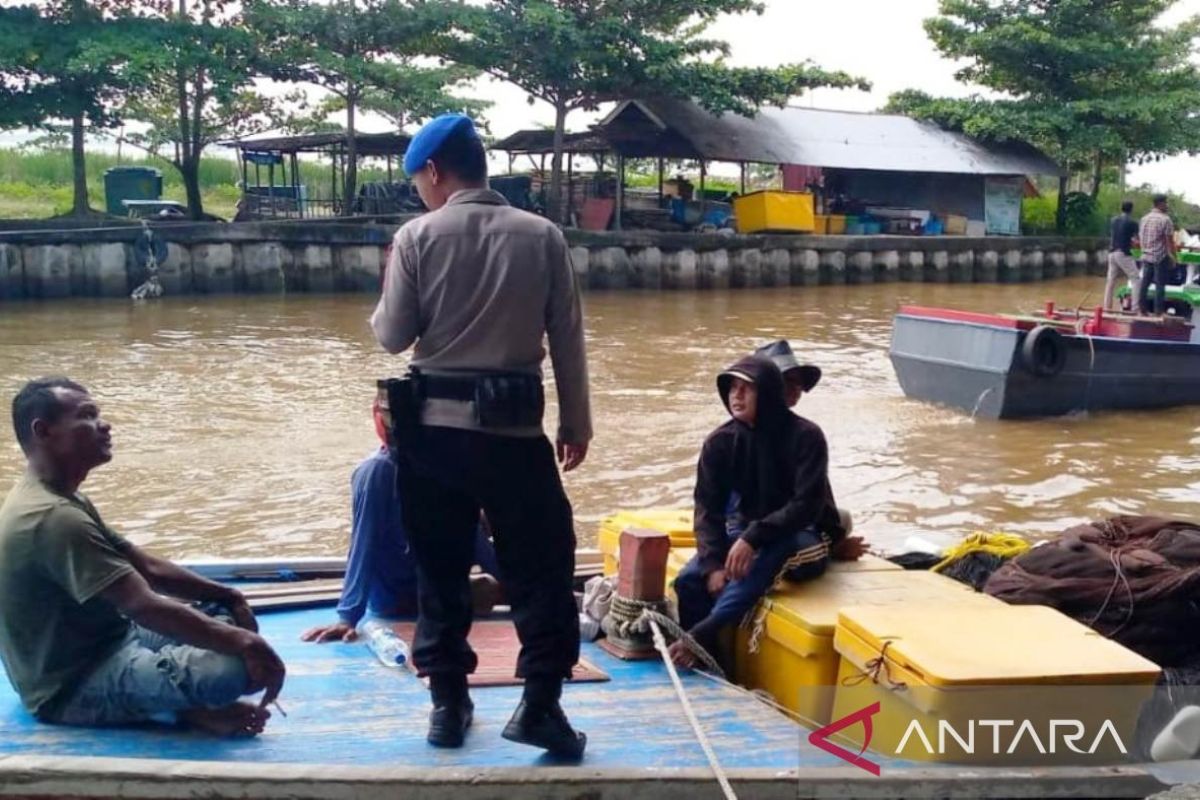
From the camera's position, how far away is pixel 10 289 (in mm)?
23156

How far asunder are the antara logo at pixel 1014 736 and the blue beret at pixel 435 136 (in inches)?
80.3

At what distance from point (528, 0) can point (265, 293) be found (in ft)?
28.2

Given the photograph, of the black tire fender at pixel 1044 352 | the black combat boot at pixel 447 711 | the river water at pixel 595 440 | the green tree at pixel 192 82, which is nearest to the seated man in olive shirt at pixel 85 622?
the black combat boot at pixel 447 711

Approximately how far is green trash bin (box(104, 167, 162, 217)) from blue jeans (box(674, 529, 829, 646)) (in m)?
27.7

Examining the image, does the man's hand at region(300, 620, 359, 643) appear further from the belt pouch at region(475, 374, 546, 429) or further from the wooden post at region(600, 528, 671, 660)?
the belt pouch at region(475, 374, 546, 429)

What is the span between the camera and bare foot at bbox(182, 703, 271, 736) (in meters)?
3.40

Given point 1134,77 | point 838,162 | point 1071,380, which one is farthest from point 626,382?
point 1134,77

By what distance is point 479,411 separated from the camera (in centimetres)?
322

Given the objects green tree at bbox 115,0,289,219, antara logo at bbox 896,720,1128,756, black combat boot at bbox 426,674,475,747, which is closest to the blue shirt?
black combat boot at bbox 426,674,475,747

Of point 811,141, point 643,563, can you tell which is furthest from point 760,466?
point 811,141

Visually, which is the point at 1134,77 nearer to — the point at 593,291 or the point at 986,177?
the point at 986,177

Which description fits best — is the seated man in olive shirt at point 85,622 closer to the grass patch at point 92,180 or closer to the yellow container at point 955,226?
the grass patch at point 92,180

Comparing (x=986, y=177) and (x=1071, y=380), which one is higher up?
(x=986, y=177)

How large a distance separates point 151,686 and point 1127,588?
10.3 feet
